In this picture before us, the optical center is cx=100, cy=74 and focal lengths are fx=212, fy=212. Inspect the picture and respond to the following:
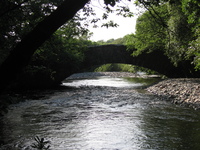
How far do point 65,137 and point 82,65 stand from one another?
2034 cm

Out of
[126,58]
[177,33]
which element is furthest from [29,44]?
[126,58]

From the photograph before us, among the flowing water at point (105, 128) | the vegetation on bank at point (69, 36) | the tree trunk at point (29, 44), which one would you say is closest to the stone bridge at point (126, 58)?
the vegetation on bank at point (69, 36)

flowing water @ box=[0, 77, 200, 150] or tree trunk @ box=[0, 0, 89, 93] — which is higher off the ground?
tree trunk @ box=[0, 0, 89, 93]

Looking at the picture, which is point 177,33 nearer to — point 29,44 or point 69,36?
point 69,36

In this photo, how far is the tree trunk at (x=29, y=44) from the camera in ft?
9.76

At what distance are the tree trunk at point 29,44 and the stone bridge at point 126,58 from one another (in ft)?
76.8

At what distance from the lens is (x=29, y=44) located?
9.93 feet

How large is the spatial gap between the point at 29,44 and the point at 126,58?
24.9 meters

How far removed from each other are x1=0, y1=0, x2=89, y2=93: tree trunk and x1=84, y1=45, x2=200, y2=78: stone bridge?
23395 millimetres

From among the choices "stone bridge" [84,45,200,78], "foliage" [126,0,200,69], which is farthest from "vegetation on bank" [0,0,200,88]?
"stone bridge" [84,45,200,78]

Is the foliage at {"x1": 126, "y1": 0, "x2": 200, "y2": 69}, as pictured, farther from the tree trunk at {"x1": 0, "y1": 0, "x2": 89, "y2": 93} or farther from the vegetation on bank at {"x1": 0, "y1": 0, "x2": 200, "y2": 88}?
the tree trunk at {"x1": 0, "y1": 0, "x2": 89, "y2": 93}

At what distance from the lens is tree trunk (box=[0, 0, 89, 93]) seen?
2.97 m

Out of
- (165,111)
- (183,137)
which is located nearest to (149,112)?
(165,111)

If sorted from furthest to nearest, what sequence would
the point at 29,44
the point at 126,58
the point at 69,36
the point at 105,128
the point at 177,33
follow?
the point at 126,58 → the point at 177,33 → the point at 69,36 → the point at 105,128 → the point at 29,44
